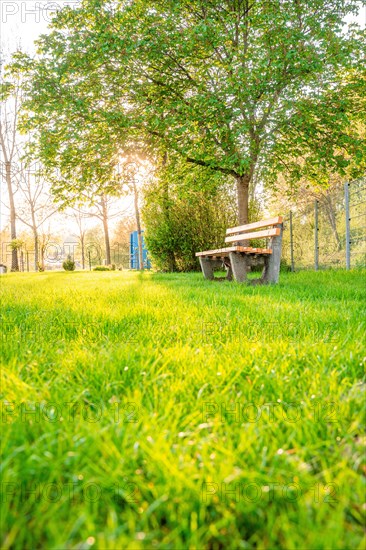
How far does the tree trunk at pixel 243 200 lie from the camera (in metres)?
11.6

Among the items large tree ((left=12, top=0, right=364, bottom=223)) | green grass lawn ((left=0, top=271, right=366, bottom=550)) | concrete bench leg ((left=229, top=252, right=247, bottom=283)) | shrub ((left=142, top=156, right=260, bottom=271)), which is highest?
large tree ((left=12, top=0, right=364, bottom=223))

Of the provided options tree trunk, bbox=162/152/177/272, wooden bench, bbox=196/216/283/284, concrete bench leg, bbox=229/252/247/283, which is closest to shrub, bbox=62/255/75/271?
tree trunk, bbox=162/152/177/272

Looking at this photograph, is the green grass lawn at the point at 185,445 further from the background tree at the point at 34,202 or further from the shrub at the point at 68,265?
the background tree at the point at 34,202

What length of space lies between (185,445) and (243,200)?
1125 cm

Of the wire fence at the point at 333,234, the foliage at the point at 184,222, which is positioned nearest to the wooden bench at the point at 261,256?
the wire fence at the point at 333,234

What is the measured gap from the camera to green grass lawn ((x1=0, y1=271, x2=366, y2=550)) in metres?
0.75

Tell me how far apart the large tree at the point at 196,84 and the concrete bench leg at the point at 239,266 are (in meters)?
4.44

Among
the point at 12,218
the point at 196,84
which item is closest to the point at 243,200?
the point at 196,84

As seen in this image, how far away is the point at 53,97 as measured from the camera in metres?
10.7

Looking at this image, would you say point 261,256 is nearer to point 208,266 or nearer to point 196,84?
point 208,266

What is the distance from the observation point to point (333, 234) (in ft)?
37.4

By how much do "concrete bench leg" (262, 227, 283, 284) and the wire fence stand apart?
4165mm

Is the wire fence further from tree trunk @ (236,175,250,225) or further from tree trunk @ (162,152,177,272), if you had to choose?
tree trunk @ (162,152,177,272)

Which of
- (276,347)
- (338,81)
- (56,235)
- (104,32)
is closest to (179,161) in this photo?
(104,32)
